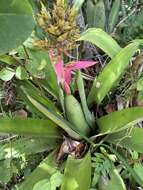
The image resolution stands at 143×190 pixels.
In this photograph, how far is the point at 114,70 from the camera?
4.18 feet

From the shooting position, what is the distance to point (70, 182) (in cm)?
120

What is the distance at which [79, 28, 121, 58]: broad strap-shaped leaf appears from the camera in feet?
4.41

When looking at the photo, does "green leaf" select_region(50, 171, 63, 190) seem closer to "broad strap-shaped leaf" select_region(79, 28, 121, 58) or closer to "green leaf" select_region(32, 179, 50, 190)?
"green leaf" select_region(32, 179, 50, 190)

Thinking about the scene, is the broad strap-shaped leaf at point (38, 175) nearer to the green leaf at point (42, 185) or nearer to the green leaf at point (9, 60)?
the green leaf at point (42, 185)

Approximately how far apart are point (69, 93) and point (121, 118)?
175 mm

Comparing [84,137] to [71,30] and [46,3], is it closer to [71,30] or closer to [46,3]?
[71,30]

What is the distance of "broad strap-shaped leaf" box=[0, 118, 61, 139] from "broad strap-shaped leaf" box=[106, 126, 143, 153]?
220 mm

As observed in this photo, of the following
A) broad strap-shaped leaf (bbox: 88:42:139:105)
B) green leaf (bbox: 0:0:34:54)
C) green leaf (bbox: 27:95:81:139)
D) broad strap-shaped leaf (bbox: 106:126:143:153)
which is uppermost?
green leaf (bbox: 0:0:34:54)

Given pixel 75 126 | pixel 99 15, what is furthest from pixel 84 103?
pixel 99 15

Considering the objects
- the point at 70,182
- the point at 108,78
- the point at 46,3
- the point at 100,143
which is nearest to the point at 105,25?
the point at 46,3

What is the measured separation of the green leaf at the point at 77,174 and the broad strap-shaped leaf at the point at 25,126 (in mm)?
130

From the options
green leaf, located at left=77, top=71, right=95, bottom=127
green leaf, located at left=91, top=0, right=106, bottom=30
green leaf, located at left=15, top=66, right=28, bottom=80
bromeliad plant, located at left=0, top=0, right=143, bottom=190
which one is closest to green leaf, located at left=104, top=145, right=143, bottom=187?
bromeliad plant, located at left=0, top=0, right=143, bottom=190

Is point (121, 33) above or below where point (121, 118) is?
above

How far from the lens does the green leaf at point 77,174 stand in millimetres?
1194
